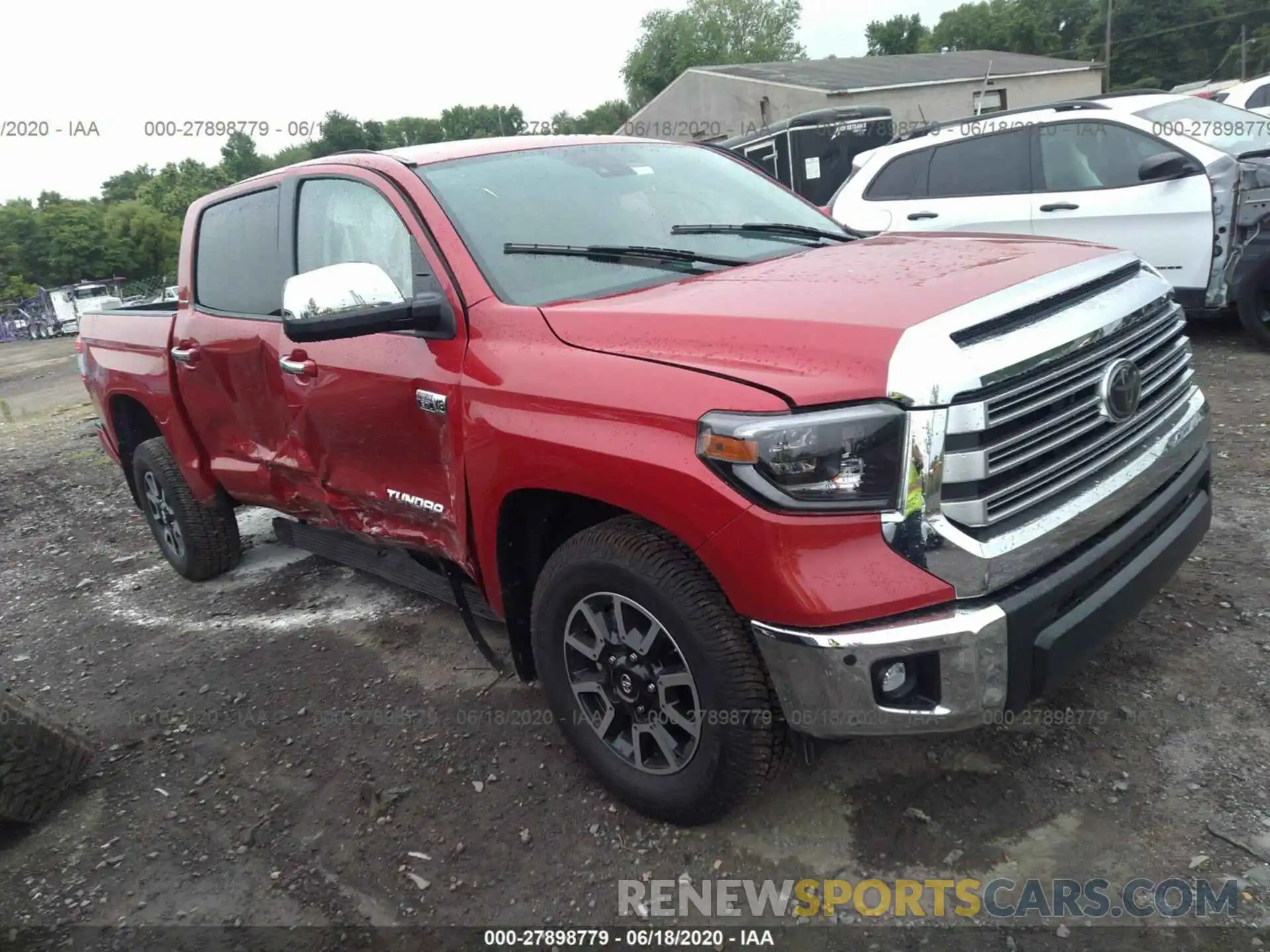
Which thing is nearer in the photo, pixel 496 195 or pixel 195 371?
pixel 496 195

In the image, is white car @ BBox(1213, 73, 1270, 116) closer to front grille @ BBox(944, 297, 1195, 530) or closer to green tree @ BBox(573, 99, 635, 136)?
front grille @ BBox(944, 297, 1195, 530)

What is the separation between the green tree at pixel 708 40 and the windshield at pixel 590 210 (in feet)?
190

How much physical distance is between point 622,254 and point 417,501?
1057 millimetres

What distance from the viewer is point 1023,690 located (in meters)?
2.13

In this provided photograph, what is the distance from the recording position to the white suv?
6.01 m

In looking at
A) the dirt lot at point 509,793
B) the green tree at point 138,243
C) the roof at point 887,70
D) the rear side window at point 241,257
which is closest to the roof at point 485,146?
the rear side window at point 241,257

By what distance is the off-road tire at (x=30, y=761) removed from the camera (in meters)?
3.00

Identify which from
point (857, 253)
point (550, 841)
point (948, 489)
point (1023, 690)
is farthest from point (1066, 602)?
point (550, 841)

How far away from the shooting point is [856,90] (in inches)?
1088

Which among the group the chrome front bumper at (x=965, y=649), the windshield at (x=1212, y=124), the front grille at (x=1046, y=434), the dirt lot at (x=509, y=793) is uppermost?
the windshield at (x=1212, y=124)

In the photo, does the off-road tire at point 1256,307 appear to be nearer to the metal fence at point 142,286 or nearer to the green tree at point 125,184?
the metal fence at point 142,286

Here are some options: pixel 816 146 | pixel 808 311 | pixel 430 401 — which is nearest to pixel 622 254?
pixel 430 401

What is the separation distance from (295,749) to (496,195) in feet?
6.87

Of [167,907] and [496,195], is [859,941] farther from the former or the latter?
[496,195]
